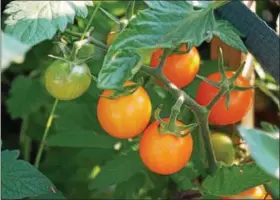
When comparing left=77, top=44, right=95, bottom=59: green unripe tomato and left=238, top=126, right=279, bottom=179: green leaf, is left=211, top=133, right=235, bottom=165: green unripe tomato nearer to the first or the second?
left=77, top=44, right=95, bottom=59: green unripe tomato

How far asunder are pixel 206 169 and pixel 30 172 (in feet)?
0.81

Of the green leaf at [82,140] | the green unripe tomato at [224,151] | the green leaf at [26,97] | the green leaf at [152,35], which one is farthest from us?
the green leaf at [26,97]

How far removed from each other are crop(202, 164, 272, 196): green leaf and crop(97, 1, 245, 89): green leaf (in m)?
0.16

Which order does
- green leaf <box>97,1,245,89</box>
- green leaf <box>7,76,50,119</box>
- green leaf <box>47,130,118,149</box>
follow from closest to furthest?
green leaf <box>97,1,245,89</box>, green leaf <box>47,130,118,149</box>, green leaf <box>7,76,50,119</box>

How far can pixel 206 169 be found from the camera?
0.92 m

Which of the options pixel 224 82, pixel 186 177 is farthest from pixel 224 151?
pixel 224 82

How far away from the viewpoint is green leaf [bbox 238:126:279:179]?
1.43ft

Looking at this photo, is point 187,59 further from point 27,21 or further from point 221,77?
point 27,21

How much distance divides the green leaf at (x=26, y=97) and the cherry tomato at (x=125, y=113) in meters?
0.60

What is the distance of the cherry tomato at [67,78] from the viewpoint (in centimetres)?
75

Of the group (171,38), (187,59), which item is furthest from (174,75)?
(171,38)

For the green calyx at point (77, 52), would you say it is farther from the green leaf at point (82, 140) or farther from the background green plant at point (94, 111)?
the green leaf at point (82, 140)

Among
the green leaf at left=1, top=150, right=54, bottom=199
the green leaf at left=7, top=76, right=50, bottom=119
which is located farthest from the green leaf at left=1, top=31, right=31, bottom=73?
the green leaf at left=7, top=76, right=50, bottom=119

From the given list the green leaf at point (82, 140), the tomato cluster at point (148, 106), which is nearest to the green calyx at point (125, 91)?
the tomato cluster at point (148, 106)
